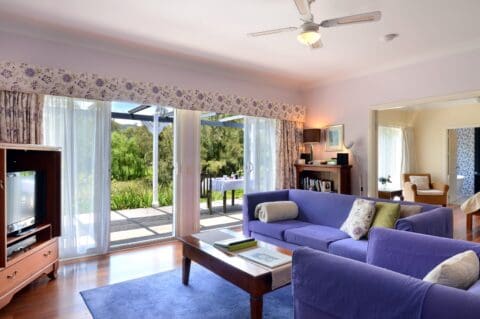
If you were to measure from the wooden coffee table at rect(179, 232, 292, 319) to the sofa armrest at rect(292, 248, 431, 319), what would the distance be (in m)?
0.46

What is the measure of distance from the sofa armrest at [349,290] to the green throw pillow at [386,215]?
1.67 metres

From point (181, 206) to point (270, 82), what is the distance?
254 centimetres

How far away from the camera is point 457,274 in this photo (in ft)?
4.17

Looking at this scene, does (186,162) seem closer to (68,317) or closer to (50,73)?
(50,73)

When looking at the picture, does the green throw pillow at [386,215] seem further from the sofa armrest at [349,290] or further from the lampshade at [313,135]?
the lampshade at [313,135]

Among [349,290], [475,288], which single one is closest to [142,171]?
[349,290]

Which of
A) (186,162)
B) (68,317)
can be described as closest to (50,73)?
(186,162)

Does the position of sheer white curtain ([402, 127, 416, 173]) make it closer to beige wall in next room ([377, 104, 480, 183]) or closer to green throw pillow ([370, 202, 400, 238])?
beige wall in next room ([377, 104, 480, 183])

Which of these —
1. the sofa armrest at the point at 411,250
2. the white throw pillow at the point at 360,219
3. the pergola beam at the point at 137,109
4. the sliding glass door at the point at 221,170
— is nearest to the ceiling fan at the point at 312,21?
the sofa armrest at the point at 411,250

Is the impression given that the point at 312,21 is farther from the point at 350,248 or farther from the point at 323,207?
the point at 323,207

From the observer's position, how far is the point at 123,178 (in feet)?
17.6

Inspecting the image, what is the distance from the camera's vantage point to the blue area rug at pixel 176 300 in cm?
227

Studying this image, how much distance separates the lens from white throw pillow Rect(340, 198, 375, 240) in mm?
2908

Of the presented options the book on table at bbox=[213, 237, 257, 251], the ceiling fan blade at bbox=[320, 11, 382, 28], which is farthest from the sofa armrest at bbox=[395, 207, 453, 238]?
the ceiling fan blade at bbox=[320, 11, 382, 28]
